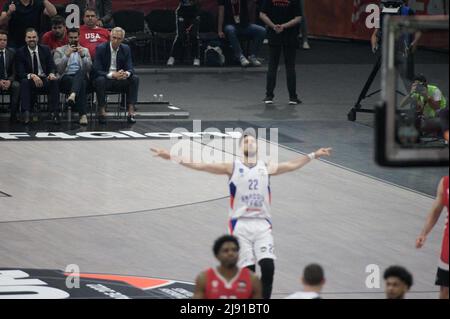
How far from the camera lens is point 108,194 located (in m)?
18.4

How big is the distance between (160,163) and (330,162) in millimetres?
2772

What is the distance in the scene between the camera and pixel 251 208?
42.5 ft

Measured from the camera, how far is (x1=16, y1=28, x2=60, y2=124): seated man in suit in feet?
73.7

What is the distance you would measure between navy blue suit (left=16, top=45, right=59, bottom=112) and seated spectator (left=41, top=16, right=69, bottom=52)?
0.63 metres

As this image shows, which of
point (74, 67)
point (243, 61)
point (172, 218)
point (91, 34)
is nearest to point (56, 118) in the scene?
point (74, 67)

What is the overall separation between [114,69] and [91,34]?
1279mm

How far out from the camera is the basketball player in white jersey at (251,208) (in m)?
12.8

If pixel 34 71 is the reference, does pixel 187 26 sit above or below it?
above

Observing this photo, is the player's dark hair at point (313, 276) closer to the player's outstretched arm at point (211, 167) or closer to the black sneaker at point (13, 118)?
the player's outstretched arm at point (211, 167)

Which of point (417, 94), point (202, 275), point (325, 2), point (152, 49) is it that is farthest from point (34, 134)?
point (325, 2)

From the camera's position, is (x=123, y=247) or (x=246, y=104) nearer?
(x=123, y=247)

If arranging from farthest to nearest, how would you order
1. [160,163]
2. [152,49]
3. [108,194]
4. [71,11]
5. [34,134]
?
[152,49] < [71,11] < [34,134] < [160,163] < [108,194]

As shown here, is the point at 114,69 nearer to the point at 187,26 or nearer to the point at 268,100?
the point at 268,100
